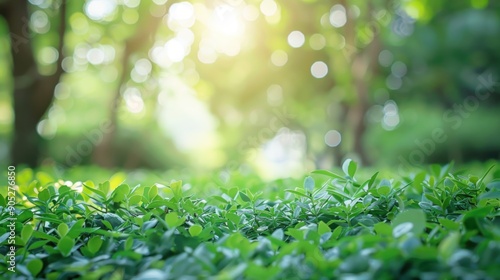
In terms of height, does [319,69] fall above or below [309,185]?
above

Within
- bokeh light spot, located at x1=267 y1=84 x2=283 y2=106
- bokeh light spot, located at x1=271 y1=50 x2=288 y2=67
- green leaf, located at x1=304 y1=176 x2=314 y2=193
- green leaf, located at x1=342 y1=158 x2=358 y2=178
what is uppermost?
bokeh light spot, located at x1=271 y1=50 x2=288 y2=67

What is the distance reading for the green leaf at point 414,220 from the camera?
144 centimetres

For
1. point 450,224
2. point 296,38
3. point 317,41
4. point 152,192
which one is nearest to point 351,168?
point 450,224

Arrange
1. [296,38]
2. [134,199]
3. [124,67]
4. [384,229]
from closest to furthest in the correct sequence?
[384,229], [134,199], [124,67], [296,38]

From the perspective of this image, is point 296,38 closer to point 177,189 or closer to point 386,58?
point 386,58

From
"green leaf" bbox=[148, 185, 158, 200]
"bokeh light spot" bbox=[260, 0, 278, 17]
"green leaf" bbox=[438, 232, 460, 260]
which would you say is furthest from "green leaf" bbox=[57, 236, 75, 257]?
"bokeh light spot" bbox=[260, 0, 278, 17]

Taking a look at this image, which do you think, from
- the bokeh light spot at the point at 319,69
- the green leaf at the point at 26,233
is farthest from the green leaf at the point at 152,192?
the bokeh light spot at the point at 319,69

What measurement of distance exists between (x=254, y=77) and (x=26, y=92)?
9.00 m

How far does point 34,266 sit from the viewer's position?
151 centimetres

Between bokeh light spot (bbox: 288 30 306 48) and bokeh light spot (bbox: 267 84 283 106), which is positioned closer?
bokeh light spot (bbox: 288 30 306 48)

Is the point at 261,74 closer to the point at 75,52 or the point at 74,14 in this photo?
the point at 75,52

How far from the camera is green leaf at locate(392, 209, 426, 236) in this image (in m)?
1.44

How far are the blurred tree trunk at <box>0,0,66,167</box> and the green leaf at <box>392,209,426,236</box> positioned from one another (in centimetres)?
804

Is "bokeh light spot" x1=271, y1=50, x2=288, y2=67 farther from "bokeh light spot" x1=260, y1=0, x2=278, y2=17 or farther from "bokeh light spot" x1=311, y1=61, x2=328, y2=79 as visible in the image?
"bokeh light spot" x1=260, y1=0, x2=278, y2=17
